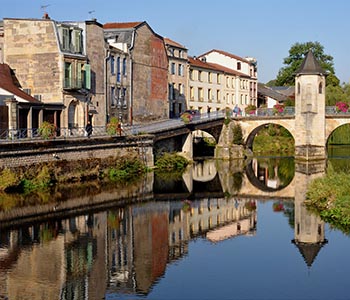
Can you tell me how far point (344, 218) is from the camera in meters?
23.2

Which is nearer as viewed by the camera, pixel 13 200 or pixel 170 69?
pixel 13 200

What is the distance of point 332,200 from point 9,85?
22424 mm

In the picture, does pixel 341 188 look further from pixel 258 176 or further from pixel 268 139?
pixel 268 139

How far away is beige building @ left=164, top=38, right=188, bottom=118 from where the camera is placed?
206 feet

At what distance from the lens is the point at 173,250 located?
20281 millimetres

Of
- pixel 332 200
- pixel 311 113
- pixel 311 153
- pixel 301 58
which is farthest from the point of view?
pixel 301 58

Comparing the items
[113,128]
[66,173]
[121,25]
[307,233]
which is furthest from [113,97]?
[307,233]

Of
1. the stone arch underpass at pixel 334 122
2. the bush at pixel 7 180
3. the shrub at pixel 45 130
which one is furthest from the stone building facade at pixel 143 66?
the bush at pixel 7 180

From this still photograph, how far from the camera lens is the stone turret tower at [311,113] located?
2172 inches

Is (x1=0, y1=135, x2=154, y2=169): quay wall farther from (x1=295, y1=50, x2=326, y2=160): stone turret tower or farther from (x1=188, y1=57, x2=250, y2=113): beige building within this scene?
(x1=188, y1=57, x2=250, y2=113): beige building

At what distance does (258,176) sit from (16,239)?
25826mm

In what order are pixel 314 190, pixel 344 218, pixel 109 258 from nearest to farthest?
pixel 109 258 < pixel 344 218 < pixel 314 190

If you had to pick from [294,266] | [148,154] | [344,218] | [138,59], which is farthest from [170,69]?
[294,266]

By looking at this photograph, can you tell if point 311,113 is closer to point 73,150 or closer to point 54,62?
point 54,62
